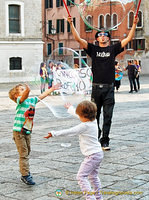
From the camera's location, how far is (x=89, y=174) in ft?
16.1

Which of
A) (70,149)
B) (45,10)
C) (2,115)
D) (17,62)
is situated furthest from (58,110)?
(45,10)

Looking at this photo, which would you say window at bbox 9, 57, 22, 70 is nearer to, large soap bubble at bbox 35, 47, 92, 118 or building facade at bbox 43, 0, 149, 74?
building facade at bbox 43, 0, 149, 74

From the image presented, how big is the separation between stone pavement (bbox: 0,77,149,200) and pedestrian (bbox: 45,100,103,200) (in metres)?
0.41

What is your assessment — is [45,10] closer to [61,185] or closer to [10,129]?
[10,129]

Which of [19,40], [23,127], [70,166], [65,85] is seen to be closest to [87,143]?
[23,127]

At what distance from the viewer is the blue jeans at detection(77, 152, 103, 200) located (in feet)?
15.5

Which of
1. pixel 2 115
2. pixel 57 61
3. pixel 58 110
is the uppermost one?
pixel 57 61

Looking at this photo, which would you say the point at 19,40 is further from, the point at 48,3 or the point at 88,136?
the point at 88,136

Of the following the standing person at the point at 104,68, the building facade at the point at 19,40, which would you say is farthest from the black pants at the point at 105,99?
the building facade at the point at 19,40

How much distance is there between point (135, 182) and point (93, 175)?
1.01 meters

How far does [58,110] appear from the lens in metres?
8.00

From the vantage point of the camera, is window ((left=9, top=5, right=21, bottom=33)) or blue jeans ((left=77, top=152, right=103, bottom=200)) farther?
window ((left=9, top=5, right=21, bottom=33))

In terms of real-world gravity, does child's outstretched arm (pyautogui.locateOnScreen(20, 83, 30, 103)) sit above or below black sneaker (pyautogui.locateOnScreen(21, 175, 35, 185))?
above

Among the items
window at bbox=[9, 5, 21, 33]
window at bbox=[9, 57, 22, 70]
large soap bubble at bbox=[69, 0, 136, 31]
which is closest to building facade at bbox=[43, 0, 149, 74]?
window at bbox=[9, 5, 21, 33]
